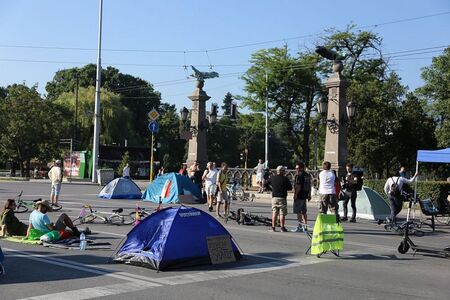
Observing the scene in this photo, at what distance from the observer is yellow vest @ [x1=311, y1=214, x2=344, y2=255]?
10.8m

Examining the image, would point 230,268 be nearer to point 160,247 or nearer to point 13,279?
point 160,247

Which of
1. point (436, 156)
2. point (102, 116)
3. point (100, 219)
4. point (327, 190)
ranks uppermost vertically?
point (102, 116)

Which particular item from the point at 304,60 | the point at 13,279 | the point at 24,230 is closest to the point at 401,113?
the point at 304,60

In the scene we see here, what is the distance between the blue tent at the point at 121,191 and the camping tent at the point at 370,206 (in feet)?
37.3

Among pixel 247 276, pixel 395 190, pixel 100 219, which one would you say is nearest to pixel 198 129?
pixel 100 219

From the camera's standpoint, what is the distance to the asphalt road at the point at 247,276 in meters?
7.61

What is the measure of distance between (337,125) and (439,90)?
19506 millimetres

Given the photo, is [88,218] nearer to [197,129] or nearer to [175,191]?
[175,191]

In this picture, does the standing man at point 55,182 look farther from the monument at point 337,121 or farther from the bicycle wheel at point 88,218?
Result: the monument at point 337,121

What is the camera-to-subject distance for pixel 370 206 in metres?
19.1

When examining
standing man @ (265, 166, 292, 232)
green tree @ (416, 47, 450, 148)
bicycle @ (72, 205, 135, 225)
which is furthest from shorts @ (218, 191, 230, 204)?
green tree @ (416, 47, 450, 148)

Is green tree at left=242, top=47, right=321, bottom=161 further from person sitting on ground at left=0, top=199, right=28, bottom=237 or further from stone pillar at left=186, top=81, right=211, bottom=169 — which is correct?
person sitting on ground at left=0, top=199, right=28, bottom=237

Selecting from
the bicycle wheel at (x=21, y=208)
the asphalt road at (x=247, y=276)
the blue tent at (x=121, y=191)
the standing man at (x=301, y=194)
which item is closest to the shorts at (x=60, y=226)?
the asphalt road at (x=247, y=276)

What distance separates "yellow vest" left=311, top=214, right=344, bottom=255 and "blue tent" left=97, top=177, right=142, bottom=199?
16993 millimetres
